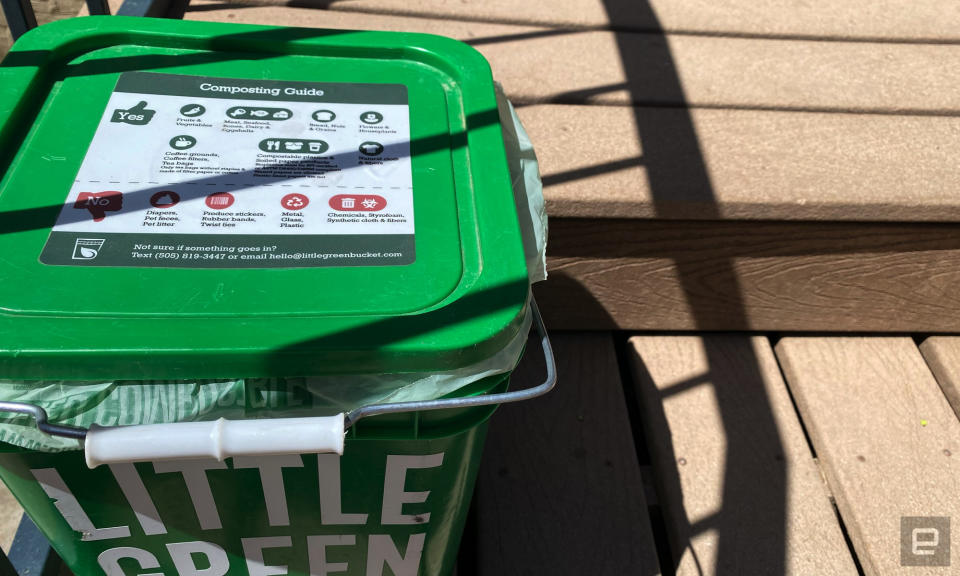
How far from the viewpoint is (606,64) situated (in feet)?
5.05

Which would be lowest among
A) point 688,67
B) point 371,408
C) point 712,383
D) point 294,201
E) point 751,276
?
point 371,408

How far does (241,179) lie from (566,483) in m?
0.76

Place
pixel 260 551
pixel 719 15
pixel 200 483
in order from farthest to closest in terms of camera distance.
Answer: pixel 719 15
pixel 260 551
pixel 200 483

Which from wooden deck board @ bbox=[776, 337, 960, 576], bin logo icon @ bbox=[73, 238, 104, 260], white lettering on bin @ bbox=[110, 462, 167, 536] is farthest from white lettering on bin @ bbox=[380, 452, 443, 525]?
wooden deck board @ bbox=[776, 337, 960, 576]

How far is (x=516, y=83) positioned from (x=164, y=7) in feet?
2.34

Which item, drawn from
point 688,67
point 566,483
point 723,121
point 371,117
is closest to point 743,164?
point 723,121

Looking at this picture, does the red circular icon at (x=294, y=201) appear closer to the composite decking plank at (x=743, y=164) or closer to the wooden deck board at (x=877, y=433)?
the composite decking plank at (x=743, y=164)

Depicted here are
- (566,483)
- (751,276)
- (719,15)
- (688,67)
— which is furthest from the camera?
(719,15)

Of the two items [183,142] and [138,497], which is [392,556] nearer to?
[138,497]

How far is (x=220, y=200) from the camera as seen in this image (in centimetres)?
73

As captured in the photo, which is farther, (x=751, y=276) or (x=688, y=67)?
(x=688, y=67)

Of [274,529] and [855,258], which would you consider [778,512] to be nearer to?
[855,258]

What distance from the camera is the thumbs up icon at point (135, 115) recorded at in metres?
0.79

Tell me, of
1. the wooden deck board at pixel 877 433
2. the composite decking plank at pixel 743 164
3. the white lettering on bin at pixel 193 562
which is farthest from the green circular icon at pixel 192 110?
the wooden deck board at pixel 877 433
